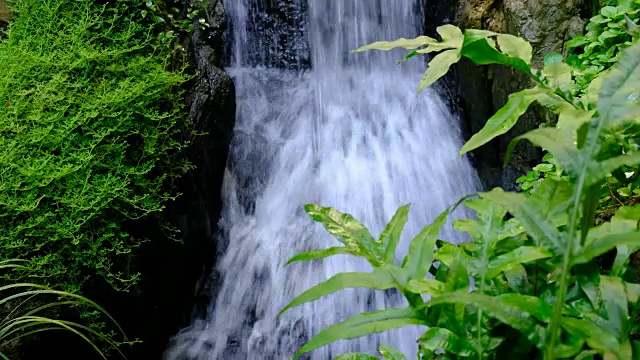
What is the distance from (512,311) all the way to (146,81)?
297 centimetres

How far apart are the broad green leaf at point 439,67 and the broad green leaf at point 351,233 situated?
37 cm

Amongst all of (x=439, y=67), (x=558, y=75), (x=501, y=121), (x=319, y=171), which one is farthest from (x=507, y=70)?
(x=501, y=121)

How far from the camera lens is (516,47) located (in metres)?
1.39

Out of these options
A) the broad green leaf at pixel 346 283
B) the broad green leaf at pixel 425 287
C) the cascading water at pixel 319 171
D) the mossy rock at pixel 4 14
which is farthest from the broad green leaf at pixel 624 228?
the mossy rock at pixel 4 14

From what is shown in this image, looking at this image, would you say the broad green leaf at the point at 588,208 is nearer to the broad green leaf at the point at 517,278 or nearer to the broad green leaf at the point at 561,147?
the broad green leaf at the point at 561,147

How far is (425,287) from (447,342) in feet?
0.36

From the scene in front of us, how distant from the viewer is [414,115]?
5.61 metres

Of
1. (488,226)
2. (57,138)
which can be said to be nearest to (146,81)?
(57,138)

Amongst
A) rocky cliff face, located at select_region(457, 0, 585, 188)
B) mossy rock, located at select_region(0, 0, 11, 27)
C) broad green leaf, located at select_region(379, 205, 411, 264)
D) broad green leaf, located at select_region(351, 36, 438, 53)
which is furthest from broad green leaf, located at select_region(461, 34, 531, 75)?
mossy rock, located at select_region(0, 0, 11, 27)

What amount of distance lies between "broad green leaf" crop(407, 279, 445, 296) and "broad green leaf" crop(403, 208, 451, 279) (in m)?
0.04

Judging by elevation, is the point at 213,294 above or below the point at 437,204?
below

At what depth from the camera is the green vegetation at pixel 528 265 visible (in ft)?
2.87

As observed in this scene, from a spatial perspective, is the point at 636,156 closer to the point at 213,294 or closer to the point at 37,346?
the point at 37,346

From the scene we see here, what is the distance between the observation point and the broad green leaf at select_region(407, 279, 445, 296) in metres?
1.02
